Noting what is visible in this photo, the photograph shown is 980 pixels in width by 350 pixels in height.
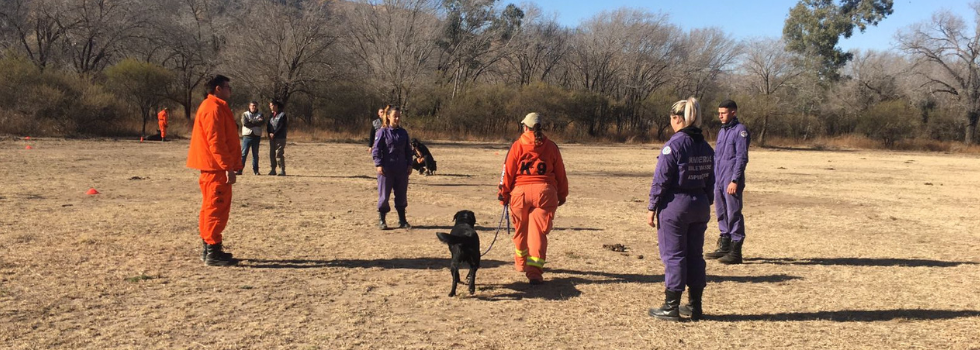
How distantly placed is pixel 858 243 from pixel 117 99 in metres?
30.1

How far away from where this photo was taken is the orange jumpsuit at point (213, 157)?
5914mm

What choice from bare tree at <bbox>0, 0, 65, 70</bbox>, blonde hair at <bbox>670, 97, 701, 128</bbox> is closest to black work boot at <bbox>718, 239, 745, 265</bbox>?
blonde hair at <bbox>670, 97, 701, 128</bbox>

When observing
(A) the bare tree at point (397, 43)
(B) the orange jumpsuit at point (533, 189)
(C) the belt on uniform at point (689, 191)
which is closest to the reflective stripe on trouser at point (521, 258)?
(B) the orange jumpsuit at point (533, 189)

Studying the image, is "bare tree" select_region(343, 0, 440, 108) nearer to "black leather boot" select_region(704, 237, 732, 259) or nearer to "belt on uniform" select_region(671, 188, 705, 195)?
"black leather boot" select_region(704, 237, 732, 259)

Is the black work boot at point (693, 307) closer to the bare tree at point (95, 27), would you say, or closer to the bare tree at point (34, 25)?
the bare tree at point (95, 27)

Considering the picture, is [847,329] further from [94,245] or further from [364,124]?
[364,124]

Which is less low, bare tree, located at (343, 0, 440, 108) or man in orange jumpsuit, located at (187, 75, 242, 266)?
bare tree, located at (343, 0, 440, 108)

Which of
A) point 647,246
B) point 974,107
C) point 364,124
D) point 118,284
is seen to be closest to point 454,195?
point 647,246

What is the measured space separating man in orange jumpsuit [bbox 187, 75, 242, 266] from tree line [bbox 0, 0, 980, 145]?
2507 cm

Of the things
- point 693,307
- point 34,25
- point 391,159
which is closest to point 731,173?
point 693,307

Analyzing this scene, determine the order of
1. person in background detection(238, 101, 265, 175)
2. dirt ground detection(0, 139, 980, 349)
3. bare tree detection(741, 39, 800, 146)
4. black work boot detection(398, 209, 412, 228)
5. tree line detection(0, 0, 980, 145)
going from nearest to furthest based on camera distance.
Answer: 1. dirt ground detection(0, 139, 980, 349)
2. black work boot detection(398, 209, 412, 228)
3. person in background detection(238, 101, 265, 175)
4. tree line detection(0, 0, 980, 145)
5. bare tree detection(741, 39, 800, 146)

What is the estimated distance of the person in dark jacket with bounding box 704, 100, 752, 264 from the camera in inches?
270

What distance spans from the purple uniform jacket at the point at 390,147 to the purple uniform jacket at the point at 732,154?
3690mm

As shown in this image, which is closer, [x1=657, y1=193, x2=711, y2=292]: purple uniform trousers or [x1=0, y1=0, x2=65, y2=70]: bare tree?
[x1=657, y1=193, x2=711, y2=292]: purple uniform trousers
